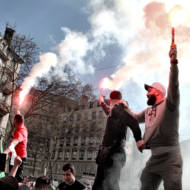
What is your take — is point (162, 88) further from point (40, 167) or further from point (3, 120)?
point (40, 167)

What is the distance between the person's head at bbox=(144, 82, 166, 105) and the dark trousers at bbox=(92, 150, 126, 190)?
3.38ft

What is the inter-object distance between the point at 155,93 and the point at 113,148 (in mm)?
1091

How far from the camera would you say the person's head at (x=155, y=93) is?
4.02 metres

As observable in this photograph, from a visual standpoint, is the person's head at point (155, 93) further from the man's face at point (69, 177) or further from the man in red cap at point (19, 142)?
the man in red cap at point (19, 142)

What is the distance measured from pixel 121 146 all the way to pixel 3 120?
37102 mm

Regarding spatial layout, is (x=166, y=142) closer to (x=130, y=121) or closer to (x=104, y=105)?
(x=130, y=121)

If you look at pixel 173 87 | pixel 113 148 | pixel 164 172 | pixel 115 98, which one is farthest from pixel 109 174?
pixel 173 87

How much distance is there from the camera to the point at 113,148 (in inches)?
169

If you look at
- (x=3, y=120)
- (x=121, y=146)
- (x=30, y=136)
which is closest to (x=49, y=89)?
(x=30, y=136)

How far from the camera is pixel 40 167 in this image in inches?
2933

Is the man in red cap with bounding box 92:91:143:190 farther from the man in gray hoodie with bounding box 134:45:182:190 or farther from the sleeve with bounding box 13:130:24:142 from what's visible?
the sleeve with bounding box 13:130:24:142

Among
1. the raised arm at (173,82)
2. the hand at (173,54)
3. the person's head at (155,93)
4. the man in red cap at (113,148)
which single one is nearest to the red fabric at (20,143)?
the man in red cap at (113,148)

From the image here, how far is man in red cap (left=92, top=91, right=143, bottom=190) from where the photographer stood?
13.7 ft

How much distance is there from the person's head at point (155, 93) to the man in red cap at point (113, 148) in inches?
17.0
